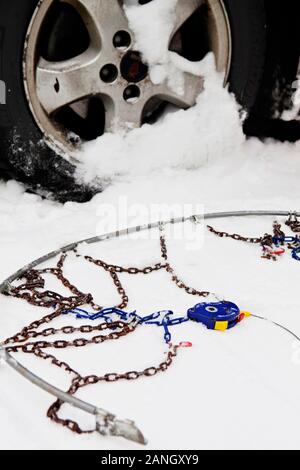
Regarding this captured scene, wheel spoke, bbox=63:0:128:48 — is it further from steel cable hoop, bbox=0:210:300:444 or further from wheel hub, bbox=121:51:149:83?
steel cable hoop, bbox=0:210:300:444

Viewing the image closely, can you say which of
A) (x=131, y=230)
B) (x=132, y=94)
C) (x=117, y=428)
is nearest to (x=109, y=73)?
(x=132, y=94)

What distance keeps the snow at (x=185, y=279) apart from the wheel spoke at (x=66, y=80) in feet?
0.86

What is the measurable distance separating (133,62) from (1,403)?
165 centimetres

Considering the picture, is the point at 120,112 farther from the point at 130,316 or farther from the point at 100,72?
the point at 130,316

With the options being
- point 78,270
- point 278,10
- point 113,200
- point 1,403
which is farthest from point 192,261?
point 278,10

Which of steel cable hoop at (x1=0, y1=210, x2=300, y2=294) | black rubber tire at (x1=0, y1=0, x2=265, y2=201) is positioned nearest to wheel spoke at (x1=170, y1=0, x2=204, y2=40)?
black rubber tire at (x1=0, y1=0, x2=265, y2=201)

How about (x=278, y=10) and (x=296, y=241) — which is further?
(x=278, y=10)

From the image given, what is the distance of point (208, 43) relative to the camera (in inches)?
107

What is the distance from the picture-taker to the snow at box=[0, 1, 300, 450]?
4.29ft

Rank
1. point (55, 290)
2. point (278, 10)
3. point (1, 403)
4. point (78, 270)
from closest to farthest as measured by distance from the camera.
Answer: point (1, 403)
point (55, 290)
point (78, 270)
point (278, 10)

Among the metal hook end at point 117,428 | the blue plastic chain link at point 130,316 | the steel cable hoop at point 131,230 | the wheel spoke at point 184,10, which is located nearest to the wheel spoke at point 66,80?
the wheel spoke at point 184,10

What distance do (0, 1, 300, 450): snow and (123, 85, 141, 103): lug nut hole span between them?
153mm
